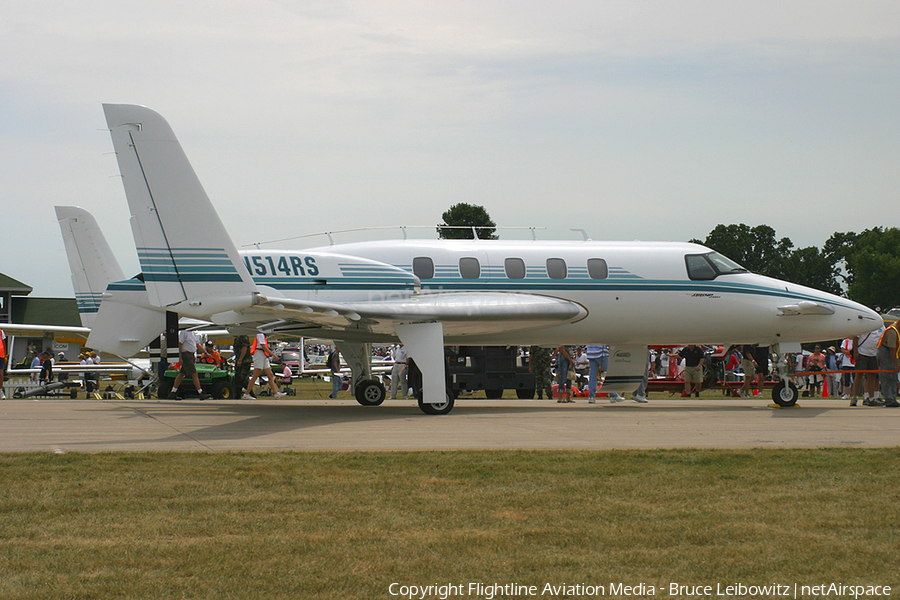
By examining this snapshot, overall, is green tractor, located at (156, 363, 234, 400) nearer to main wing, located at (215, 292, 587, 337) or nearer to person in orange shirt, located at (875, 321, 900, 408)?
main wing, located at (215, 292, 587, 337)

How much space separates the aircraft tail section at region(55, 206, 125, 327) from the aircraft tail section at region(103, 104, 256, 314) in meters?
8.18

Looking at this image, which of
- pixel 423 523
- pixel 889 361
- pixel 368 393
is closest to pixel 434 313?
pixel 368 393

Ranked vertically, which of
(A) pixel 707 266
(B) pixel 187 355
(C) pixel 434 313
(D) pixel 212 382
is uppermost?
(A) pixel 707 266

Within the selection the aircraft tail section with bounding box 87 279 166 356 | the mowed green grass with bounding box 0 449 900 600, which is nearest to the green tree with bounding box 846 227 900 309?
the aircraft tail section with bounding box 87 279 166 356

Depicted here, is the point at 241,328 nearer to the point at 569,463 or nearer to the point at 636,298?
the point at 636,298

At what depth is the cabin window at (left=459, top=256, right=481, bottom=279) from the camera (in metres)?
17.1

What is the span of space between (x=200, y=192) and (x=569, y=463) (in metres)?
8.56

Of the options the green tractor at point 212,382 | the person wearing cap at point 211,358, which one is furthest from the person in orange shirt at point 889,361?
the person wearing cap at point 211,358

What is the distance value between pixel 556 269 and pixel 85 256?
→ 12.5 metres

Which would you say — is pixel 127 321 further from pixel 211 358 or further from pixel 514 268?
pixel 211 358

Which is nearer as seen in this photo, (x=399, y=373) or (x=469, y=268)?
(x=469, y=268)

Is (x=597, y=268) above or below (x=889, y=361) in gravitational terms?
above

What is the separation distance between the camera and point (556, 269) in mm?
17562

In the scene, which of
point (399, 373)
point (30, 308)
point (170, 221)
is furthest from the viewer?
point (30, 308)
